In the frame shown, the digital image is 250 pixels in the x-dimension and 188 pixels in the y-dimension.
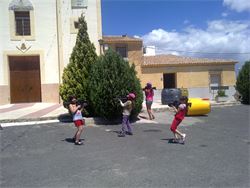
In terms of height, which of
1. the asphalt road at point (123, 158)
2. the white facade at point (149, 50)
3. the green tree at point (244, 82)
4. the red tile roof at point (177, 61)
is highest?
the white facade at point (149, 50)

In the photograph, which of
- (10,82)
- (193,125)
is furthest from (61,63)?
(193,125)

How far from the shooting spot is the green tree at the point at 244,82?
22.4 m

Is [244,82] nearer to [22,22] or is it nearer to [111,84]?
[111,84]

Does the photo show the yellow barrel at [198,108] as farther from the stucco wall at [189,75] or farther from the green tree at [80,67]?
the stucco wall at [189,75]

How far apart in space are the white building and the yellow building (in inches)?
327

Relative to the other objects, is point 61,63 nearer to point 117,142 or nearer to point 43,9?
point 43,9

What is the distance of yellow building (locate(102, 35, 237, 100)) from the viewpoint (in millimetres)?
29906

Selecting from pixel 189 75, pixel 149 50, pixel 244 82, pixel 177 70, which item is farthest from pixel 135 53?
pixel 244 82

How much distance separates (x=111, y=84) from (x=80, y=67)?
7.02ft

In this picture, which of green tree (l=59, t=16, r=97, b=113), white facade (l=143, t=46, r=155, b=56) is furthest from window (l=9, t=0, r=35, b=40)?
white facade (l=143, t=46, r=155, b=56)

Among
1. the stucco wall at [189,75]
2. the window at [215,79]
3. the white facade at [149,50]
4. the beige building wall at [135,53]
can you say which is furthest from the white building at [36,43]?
the white facade at [149,50]

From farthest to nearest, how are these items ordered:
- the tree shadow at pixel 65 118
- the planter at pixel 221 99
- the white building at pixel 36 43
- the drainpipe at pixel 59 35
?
1. the planter at pixel 221 99
2. the drainpipe at pixel 59 35
3. the white building at pixel 36 43
4. the tree shadow at pixel 65 118

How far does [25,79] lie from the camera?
20.9m

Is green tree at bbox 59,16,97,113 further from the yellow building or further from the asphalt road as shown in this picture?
the yellow building
